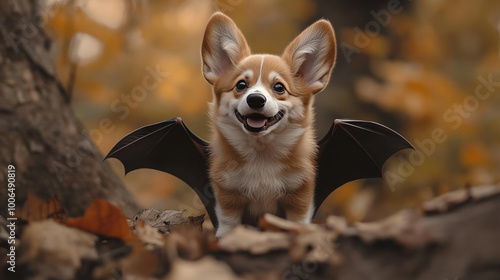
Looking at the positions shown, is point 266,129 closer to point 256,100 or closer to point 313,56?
point 256,100

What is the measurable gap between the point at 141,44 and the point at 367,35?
3.40 m

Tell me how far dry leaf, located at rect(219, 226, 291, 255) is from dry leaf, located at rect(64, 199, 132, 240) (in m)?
0.52

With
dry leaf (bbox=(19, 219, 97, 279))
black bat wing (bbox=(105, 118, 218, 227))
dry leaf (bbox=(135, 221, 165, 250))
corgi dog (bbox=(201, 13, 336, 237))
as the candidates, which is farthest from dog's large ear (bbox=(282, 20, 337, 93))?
dry leaf (bbox=(19, 219, 97, 279))

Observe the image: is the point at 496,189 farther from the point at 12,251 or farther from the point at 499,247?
the point at 12,251

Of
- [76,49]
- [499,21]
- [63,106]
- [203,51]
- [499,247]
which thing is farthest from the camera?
[499,21]

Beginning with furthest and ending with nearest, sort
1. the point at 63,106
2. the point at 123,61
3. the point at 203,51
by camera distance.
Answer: the point at 123,61, the point at 63,106, the point at 203,51

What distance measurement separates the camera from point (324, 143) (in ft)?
9.89

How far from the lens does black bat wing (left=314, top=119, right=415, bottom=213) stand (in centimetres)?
299

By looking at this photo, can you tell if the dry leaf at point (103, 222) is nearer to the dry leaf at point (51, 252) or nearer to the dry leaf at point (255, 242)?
the dry leaf at point (51, 252)

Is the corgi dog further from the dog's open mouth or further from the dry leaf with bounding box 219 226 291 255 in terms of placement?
the dry leaf with bounding box 219 226 291 255

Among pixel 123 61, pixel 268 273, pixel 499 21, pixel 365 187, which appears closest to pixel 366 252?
pixel 268 273

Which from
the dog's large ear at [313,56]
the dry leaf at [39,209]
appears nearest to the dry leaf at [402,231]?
the dog's large ear at [313,56]

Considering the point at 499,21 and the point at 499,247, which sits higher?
the point at 499,21

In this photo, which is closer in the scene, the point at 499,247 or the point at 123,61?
the point at 499,247
